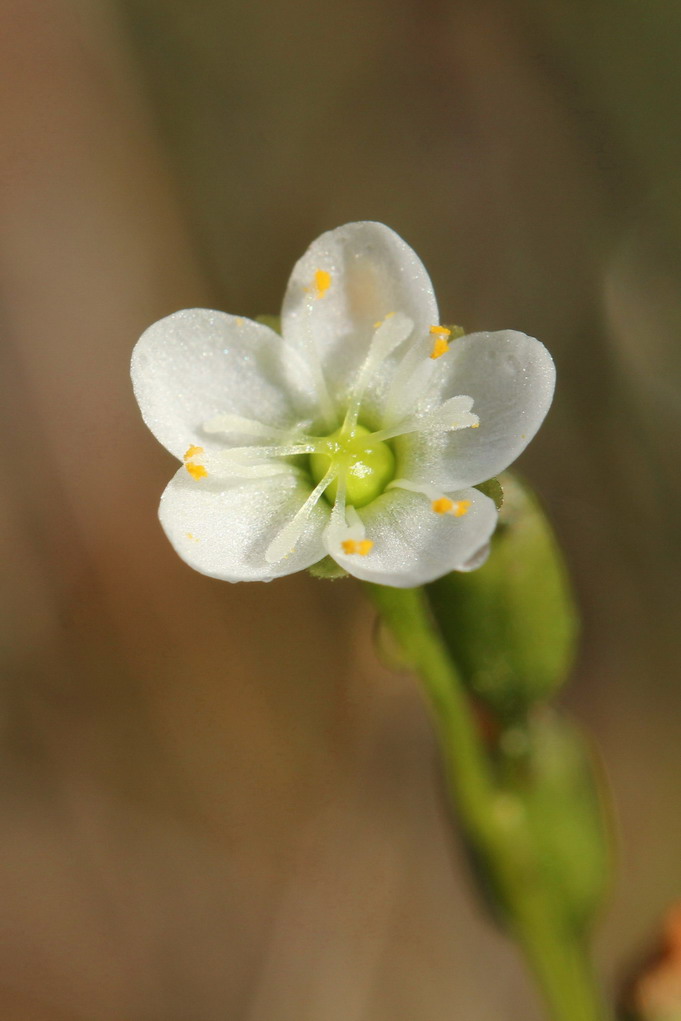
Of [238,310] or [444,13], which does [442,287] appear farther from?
[444,13]

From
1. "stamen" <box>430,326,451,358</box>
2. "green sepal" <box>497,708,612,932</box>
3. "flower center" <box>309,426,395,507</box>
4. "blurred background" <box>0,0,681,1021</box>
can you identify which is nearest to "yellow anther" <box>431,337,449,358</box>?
"stamen" <box>430,326,451,358</box>

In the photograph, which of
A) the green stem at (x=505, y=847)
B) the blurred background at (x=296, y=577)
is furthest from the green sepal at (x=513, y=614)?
the blurred background at (x=296, y=577)

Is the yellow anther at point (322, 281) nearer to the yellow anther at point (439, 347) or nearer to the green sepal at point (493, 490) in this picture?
the yellow anther at point (439, 347)

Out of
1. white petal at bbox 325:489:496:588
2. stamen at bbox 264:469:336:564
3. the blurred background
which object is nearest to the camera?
white petal at bbox 325:489:496:588

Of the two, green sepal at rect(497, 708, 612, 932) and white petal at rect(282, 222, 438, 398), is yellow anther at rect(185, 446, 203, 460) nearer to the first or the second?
white petal at rect(282, 222, 438, 398)

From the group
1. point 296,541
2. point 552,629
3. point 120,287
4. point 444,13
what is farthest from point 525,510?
→ point 444,13
